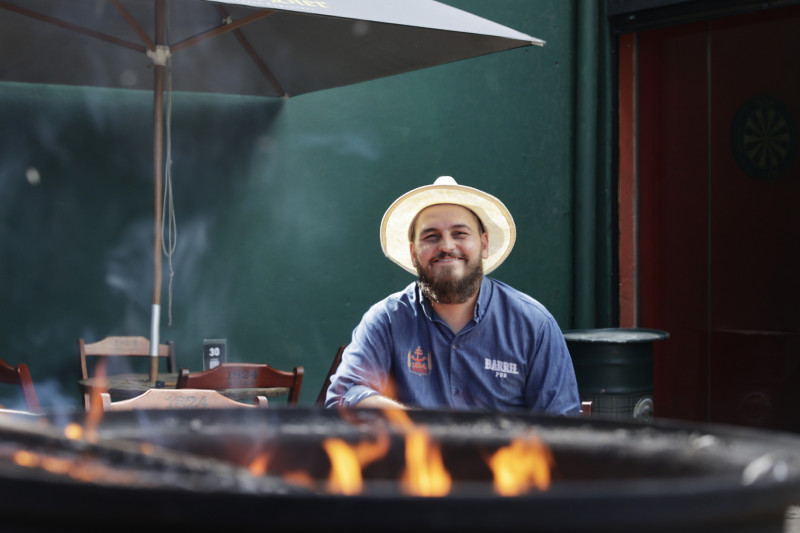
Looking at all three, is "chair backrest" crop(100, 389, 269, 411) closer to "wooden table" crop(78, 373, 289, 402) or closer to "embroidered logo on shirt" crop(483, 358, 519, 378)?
"embroidered logo on shirt" crop(483, 358, 519, 378)

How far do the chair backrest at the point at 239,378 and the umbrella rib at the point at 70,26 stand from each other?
71.1 inches

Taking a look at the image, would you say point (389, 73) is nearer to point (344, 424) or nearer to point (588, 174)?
point (588, 174)

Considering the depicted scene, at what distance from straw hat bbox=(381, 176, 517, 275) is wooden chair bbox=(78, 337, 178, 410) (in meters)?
2.24

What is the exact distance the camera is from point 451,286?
2.91 metres

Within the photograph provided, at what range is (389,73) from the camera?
15.5 feet

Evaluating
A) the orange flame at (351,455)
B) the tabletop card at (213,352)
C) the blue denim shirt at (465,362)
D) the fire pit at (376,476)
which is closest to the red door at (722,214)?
the tabletop card at (213,352)

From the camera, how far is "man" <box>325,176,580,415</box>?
279 centimetres

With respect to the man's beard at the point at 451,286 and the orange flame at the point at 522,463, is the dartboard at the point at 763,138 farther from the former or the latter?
the orange flame at the point at 522,463

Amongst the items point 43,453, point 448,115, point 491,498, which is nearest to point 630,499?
point 491,498

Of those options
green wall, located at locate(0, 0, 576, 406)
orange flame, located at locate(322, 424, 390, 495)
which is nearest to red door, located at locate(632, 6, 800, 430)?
green wall, located at locate(0, 0, 576, 406)

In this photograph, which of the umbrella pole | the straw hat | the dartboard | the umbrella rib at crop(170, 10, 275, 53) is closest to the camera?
the straw hat

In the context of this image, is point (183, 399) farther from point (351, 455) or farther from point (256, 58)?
point (256, 58)

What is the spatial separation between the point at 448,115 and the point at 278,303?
193 cm

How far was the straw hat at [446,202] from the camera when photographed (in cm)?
310
